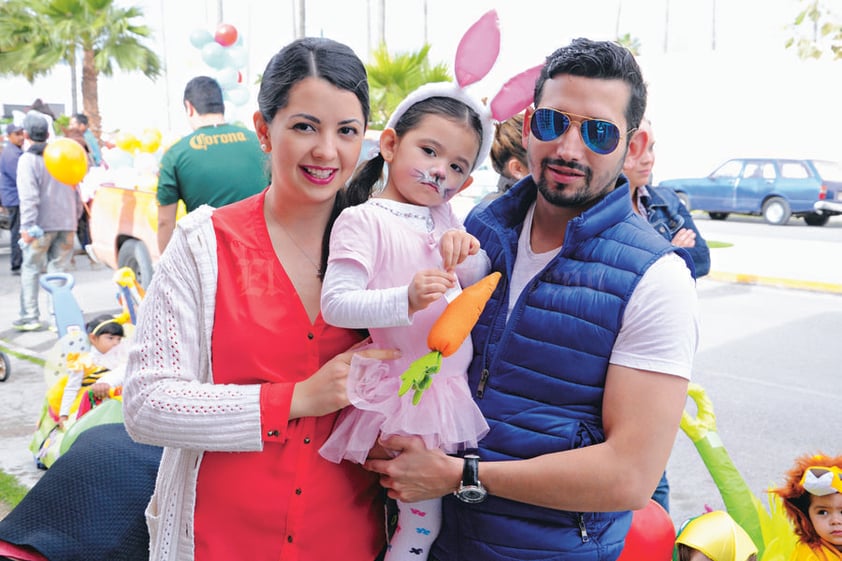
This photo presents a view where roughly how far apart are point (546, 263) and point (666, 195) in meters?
2.19

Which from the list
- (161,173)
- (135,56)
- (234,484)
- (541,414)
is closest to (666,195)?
(541,414)

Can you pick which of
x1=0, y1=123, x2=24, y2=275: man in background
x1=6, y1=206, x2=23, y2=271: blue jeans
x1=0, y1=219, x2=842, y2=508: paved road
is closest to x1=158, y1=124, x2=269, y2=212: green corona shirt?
x1=0, y1=219, x2=842, y2=508: paved road

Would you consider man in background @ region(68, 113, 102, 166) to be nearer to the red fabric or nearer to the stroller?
the stroller

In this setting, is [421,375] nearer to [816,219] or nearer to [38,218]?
[38,218]

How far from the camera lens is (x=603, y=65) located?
1.63 metres

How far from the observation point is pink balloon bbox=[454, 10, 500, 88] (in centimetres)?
194

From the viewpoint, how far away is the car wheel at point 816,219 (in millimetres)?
17953

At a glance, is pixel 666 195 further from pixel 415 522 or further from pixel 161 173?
pixel 161 173

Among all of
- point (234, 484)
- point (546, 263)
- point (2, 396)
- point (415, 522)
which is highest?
point (546, 263)

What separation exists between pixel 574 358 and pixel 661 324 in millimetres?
186

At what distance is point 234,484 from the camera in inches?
64.9

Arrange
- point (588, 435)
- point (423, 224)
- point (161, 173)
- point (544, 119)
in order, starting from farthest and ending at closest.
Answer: point (161, 173), point (423, 224), point (544, 119), point (588, 435)

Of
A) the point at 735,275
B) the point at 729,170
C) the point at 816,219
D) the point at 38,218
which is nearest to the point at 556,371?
the point at 38,218

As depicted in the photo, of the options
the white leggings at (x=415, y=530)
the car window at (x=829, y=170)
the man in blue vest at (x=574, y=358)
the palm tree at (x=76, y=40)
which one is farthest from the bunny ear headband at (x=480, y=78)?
the palm tree at (x=76, y=40)
